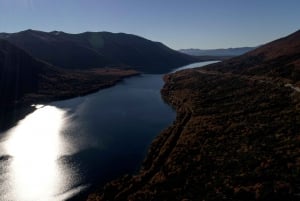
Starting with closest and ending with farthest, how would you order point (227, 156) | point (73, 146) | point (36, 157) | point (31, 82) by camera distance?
point (227, 156) → point (36, 157) → point (73, 146) → point (31, 82)

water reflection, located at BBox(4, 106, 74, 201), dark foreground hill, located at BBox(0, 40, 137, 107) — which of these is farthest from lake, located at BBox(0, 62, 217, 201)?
dark foreground hill, located at BBox(0, 40, 137, 107)

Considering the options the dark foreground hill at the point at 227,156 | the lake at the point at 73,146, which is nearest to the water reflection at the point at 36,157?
the lake at the point at 73,146

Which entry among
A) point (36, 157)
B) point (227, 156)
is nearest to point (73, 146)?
point (36, 157)

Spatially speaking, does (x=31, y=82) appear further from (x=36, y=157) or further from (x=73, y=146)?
(x=36, y=157)

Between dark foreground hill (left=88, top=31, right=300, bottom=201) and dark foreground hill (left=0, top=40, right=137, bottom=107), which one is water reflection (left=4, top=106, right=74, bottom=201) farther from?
dark foreground hill (left=0, top=40, right=137, bottom=107)

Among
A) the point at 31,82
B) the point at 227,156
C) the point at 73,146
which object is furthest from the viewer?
the point at 31,82

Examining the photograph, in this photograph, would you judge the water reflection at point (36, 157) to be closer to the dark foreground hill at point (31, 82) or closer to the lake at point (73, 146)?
the lake at point (73, 146)

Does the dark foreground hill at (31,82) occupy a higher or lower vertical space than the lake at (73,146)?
higher
